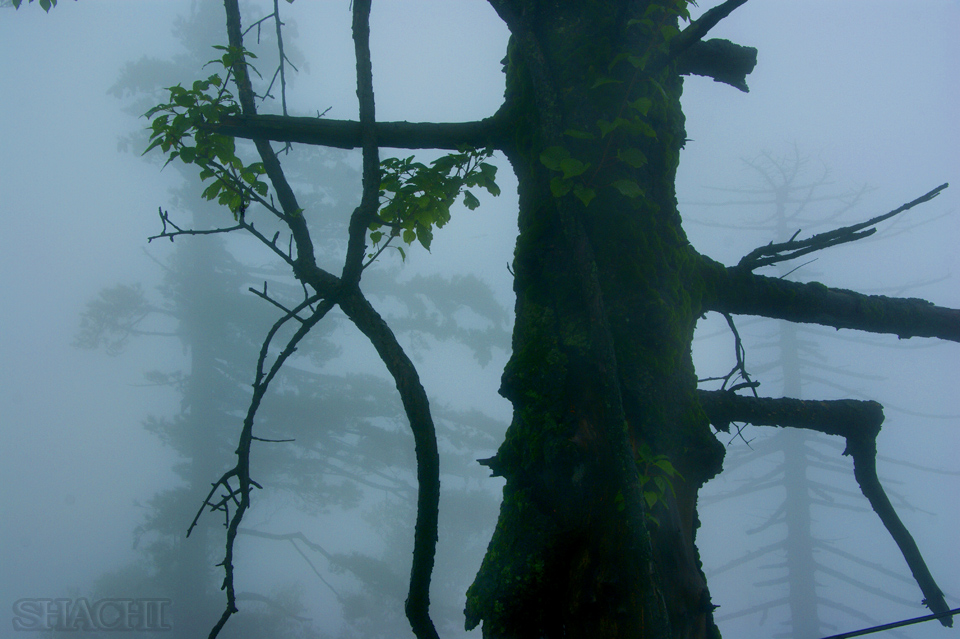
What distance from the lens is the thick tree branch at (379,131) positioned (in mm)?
2061

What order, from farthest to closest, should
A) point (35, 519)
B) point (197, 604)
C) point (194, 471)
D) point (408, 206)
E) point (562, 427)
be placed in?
point (35, 519)
point (194, 471)
point (197, 604)
point (408, 206)
point (562, 427)

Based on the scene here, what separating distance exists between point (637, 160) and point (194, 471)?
2566 cm

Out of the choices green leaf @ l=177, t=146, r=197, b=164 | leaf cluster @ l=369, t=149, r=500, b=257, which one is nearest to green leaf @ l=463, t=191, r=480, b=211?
leaf cluster @ l=369, t=149, r=500, b=257

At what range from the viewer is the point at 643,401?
1467 millimetres

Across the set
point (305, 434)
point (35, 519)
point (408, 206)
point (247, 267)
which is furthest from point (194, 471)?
point (35, 519)

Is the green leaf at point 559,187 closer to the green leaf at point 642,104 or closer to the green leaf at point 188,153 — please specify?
the green leaf at point 642,104

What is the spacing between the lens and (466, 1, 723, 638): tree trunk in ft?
4.09

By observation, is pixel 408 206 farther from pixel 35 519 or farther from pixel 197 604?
pixel 35 519

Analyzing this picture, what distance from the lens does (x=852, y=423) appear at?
2.53 m

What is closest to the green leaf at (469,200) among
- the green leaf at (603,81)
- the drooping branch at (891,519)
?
the green leaf at (603,81)

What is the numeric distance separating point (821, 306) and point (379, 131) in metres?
2.08

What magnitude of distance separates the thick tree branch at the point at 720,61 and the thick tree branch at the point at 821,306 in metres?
0.99

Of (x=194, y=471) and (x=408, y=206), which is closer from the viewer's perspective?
(x=408, y=206)

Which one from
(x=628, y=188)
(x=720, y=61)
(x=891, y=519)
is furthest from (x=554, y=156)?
(x=891, y=519)
